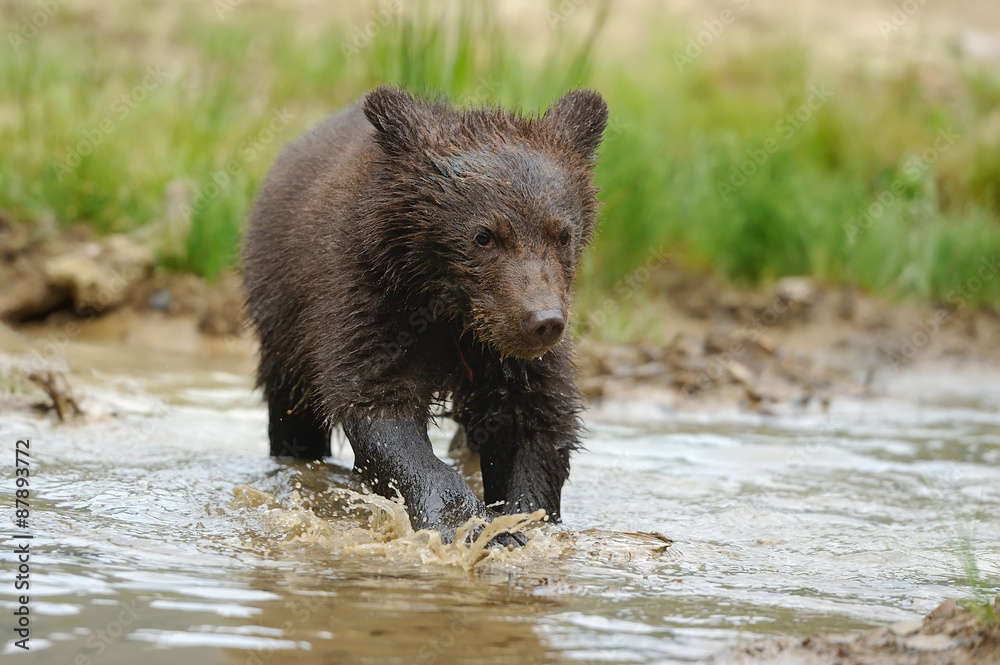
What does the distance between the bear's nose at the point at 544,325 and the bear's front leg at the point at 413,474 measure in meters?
0.65

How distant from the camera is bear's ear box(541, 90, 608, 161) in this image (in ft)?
17.1

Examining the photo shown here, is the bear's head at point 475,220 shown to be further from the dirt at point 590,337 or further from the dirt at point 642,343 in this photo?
the dirt at point 590,337

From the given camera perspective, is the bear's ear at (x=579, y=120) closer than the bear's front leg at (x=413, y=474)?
No

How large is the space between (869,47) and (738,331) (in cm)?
1027

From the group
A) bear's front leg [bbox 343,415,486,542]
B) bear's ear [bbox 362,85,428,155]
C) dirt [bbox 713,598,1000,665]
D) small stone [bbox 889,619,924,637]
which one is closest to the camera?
dirt [bbox 713,598,1000,665]

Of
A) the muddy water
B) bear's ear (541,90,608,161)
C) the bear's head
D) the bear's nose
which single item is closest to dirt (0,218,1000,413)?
the muddy water

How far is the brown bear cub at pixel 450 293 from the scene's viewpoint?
4641 mm

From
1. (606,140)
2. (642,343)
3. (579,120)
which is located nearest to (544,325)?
(579,120)

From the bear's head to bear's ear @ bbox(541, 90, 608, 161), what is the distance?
0.17 metres

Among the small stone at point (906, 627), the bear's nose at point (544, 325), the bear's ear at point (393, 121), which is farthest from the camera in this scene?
the bear's ear at point (393, 121)

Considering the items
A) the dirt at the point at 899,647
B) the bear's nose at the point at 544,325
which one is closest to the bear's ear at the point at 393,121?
the bear's nose at the point at 544,325

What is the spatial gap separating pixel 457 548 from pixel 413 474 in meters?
0.40

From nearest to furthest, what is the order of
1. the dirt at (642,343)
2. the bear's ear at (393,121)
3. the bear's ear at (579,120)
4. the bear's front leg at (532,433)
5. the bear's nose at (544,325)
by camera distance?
the bear's nose at (544,325) < the bear's ear at (393,121) < the bear's front leg at (532,433) < the bear's ear at (579,120) < the dirt at (642,343)

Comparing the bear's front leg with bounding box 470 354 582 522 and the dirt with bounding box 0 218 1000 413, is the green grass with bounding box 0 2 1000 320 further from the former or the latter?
the bear's front leg with bounding box 470 354 582 522
